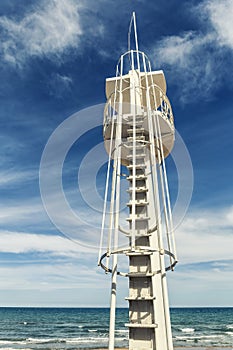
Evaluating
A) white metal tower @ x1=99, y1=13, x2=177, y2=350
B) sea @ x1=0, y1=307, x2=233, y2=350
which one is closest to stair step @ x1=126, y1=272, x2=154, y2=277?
white metal tower @ x1=99, y1=13, x2=177, y2=350

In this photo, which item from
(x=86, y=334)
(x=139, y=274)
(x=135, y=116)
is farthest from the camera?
(x=86, y=334)

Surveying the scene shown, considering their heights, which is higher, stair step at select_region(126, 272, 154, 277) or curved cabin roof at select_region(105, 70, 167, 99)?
curved cabin roof at select_region(105, 70, 167, 99)

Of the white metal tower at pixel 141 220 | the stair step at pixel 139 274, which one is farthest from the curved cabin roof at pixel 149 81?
the stair step at pixel 139 274

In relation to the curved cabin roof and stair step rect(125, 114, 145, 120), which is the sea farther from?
stair step rect(125, 114, 145, 120)

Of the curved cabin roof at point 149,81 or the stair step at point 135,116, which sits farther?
the curved cabin roof at point 149,81

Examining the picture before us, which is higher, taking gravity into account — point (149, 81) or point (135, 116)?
point (149, 81)

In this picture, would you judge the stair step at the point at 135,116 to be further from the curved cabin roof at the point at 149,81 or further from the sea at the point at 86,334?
the sea at the point at 86,334

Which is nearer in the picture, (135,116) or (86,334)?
(135,116)

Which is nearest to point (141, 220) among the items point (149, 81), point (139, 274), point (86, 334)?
point (139, 274)

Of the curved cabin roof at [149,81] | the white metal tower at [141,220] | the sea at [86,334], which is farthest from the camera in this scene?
the sea at [86,334]

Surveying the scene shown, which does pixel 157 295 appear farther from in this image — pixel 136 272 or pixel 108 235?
pixel 108 235

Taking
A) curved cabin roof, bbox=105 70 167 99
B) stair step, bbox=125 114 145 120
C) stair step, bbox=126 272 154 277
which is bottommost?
stair step, bbox=126 272 154 277

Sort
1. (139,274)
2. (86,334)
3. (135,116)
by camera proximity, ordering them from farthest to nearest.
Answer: (86,334) < (135,116) < (139,274)

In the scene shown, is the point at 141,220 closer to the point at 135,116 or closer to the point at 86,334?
the point at 135,116
